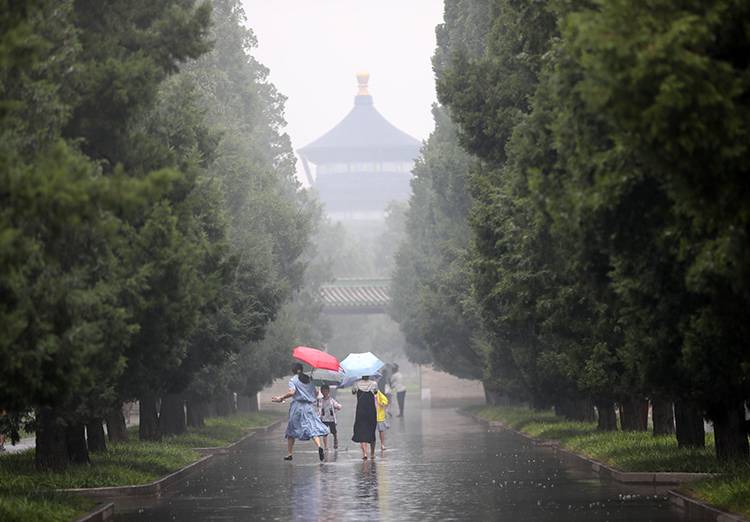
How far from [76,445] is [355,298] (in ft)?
221

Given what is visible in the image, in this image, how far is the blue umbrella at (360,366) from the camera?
3834 centimetres

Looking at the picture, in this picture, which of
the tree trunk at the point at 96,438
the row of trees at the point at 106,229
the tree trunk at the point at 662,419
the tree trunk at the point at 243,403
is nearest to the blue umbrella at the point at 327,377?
the row of trees at the point at 106,229

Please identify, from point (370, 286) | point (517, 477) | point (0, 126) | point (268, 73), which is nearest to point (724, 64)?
point (0, 126)

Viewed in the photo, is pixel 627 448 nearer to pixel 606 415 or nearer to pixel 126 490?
pixel 606 415

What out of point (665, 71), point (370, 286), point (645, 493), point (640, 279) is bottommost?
point (645, 493)

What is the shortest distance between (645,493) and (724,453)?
1952mm

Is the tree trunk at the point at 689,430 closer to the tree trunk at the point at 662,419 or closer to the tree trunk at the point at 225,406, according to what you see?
the tree trunk at the point at 662,419

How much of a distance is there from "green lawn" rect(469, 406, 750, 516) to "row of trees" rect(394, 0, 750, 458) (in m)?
0.61

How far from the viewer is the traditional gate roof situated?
9094 centimetres

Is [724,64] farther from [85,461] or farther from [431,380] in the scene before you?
[431,380]

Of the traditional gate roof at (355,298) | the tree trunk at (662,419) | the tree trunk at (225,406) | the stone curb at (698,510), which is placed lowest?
the stone curb at (698,510)

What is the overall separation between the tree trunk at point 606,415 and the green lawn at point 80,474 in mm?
8683

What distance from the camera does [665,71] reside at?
1150 cm

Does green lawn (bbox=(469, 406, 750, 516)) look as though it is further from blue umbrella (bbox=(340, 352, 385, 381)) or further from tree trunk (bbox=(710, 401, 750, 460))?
blue umbrella (bbox=(340, 352, 385, 381))
